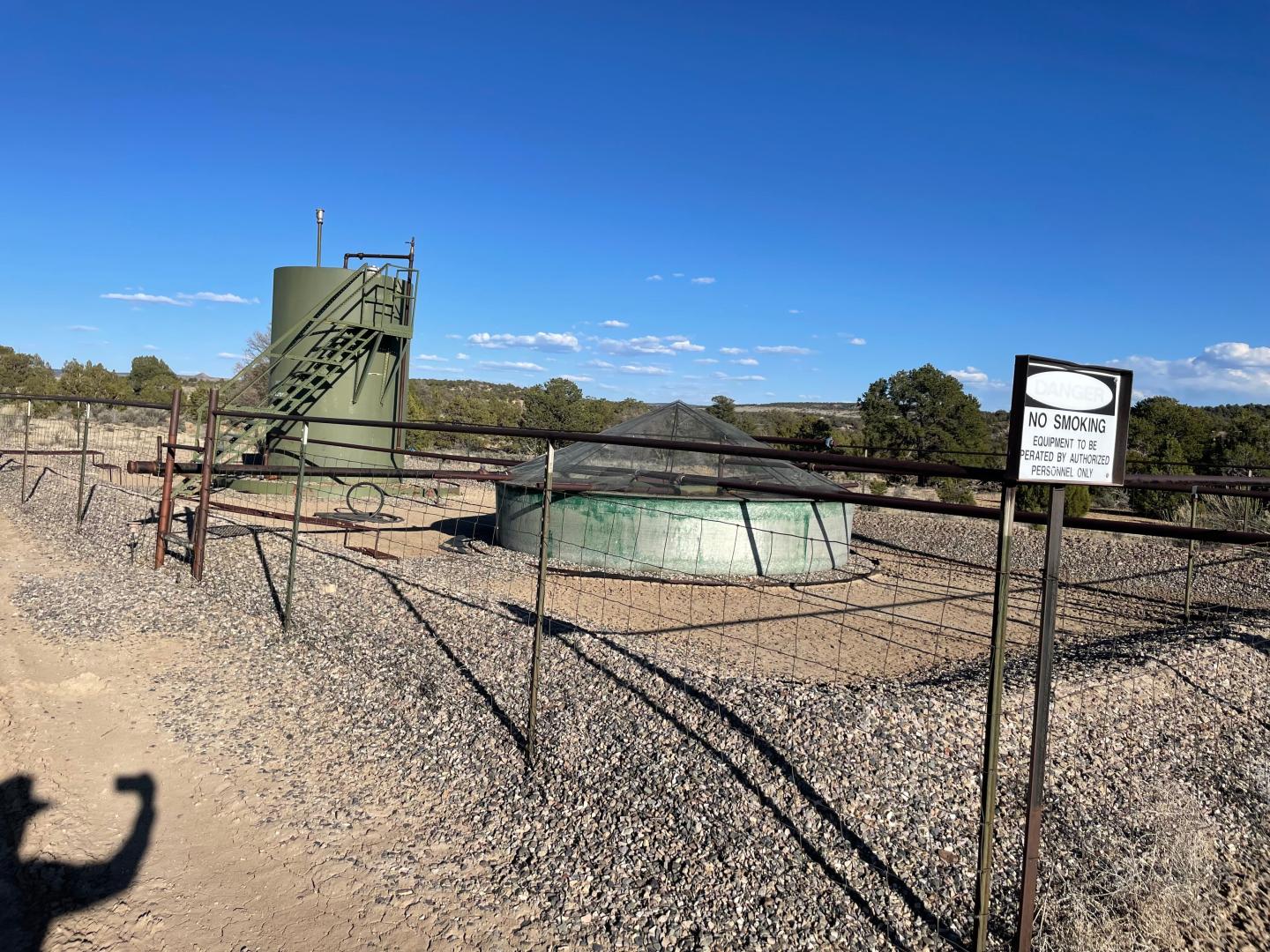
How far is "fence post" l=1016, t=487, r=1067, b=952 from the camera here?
3197mm

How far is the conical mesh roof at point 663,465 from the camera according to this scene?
481 inches

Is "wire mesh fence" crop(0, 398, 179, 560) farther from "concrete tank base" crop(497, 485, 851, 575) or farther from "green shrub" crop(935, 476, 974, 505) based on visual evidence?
A: "green shrub" crop(935, 476, 974, 505)

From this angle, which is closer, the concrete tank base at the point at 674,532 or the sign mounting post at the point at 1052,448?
the sign mounting post at the point at 1052,448

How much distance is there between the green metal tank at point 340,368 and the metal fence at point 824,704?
5358mm

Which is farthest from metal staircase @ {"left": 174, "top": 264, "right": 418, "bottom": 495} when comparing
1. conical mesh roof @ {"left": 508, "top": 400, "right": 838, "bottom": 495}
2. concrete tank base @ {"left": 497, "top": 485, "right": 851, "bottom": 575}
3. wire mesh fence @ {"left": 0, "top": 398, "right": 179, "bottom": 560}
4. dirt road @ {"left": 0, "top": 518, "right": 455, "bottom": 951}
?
dirt road @ {"left": 0, "top": 518, "right": 455, "bottom": 951}

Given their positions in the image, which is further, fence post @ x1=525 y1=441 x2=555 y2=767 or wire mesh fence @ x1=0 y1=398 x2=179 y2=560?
wire mesh fence @ x1=0 y1=398 x2=179 y2=560

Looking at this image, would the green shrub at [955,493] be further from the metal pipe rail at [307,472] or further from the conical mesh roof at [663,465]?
the metal pipe rail at [307,472]

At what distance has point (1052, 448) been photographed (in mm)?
3141

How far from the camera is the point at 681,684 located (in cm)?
575

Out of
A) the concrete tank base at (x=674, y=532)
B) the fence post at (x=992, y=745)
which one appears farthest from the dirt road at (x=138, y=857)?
the concrete tank base at (x=674, y=532)

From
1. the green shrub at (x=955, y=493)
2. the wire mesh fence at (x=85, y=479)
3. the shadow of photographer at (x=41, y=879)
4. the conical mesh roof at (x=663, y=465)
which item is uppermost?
the conical mesh roof at (x=663, y=465)

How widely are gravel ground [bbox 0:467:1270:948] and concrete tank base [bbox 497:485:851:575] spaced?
12.8 feet

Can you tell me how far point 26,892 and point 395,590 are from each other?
185 inches

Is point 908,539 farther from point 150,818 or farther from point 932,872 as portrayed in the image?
point 150,818
